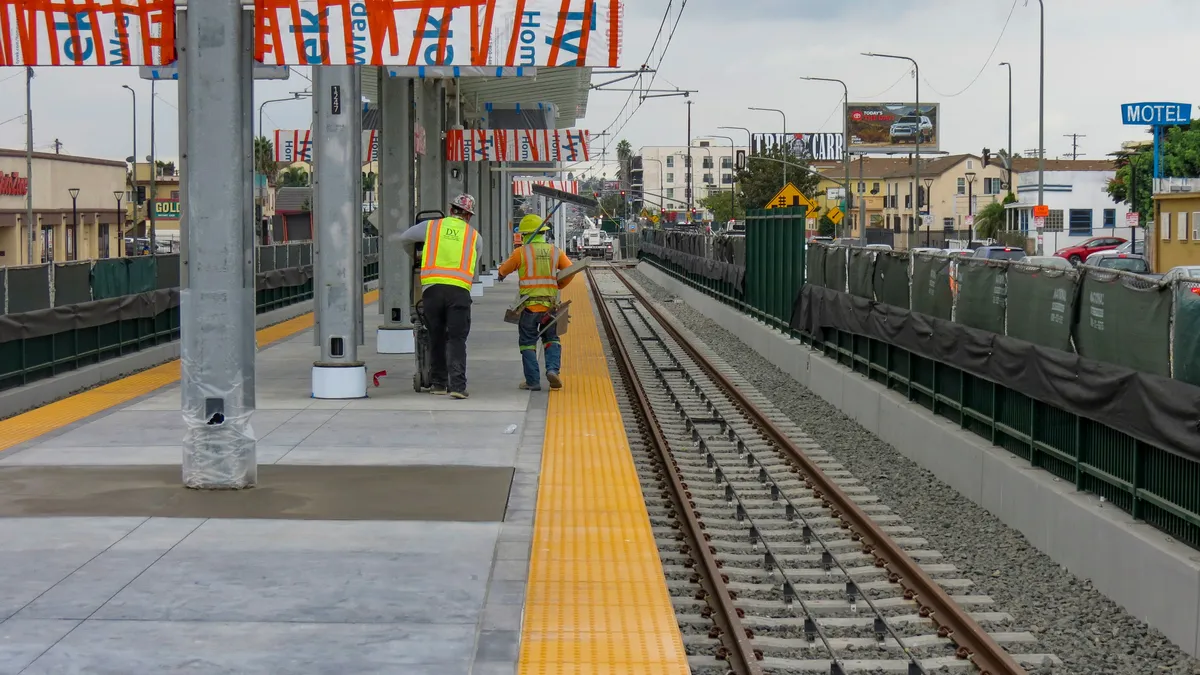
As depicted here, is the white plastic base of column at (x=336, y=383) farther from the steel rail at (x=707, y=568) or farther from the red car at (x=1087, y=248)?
the red car at (x=1087, y=248)

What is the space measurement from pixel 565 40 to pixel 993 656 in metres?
6.76

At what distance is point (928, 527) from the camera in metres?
11.2

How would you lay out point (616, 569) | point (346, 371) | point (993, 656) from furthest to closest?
point (346, 371) < point (616, 569) < point (993, 656)

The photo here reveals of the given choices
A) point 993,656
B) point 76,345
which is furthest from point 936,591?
point 76,345

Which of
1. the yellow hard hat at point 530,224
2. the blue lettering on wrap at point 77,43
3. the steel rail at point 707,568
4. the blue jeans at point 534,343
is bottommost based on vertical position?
the steel rail at point 707,568

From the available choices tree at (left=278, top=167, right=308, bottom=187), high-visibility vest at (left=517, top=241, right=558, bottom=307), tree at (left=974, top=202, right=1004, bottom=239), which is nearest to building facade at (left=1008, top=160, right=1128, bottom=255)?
tree at (left=974, top=202, right=1004, bottom=239)

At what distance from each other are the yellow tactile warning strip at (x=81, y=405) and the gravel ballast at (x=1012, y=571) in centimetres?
557

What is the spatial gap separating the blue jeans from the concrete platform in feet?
8.21

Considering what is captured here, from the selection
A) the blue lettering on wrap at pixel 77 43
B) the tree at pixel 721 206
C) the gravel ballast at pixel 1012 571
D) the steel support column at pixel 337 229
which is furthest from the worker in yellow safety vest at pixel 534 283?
the tree at pixel 721 206

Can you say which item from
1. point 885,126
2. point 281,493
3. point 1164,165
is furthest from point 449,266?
point 885,126

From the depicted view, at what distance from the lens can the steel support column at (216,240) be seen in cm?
1027

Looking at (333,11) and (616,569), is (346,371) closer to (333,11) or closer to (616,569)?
(333,11)

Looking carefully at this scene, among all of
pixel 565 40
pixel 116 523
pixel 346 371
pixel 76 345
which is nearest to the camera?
pixel 116 523

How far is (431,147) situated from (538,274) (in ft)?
38.4
